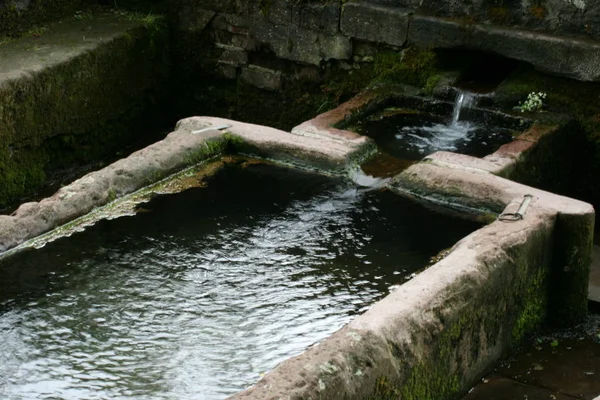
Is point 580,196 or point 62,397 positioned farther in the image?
point 580,196

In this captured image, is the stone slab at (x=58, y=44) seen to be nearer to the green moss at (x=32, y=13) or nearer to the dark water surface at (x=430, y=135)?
the green moss at (x=32, y=13)

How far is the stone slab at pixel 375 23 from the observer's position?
6445mm

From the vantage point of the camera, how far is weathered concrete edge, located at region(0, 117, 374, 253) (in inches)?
178

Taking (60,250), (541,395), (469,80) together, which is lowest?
(541,395)

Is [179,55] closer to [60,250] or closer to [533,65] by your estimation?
[533,65]

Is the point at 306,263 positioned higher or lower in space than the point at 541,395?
higher

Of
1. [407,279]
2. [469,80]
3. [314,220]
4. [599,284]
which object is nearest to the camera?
[407,279]

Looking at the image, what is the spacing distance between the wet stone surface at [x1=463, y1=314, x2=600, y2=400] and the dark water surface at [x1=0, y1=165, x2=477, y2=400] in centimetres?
62

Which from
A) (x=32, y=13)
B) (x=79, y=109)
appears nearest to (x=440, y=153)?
(x=79, y=109)

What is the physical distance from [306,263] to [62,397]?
1.35 m

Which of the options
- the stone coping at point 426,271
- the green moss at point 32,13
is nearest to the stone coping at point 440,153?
the stone coping at point 426,271

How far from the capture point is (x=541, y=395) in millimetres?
4281

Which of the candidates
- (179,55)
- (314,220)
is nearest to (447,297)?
(314,220)

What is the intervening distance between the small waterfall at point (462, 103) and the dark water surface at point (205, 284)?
4.14ft
